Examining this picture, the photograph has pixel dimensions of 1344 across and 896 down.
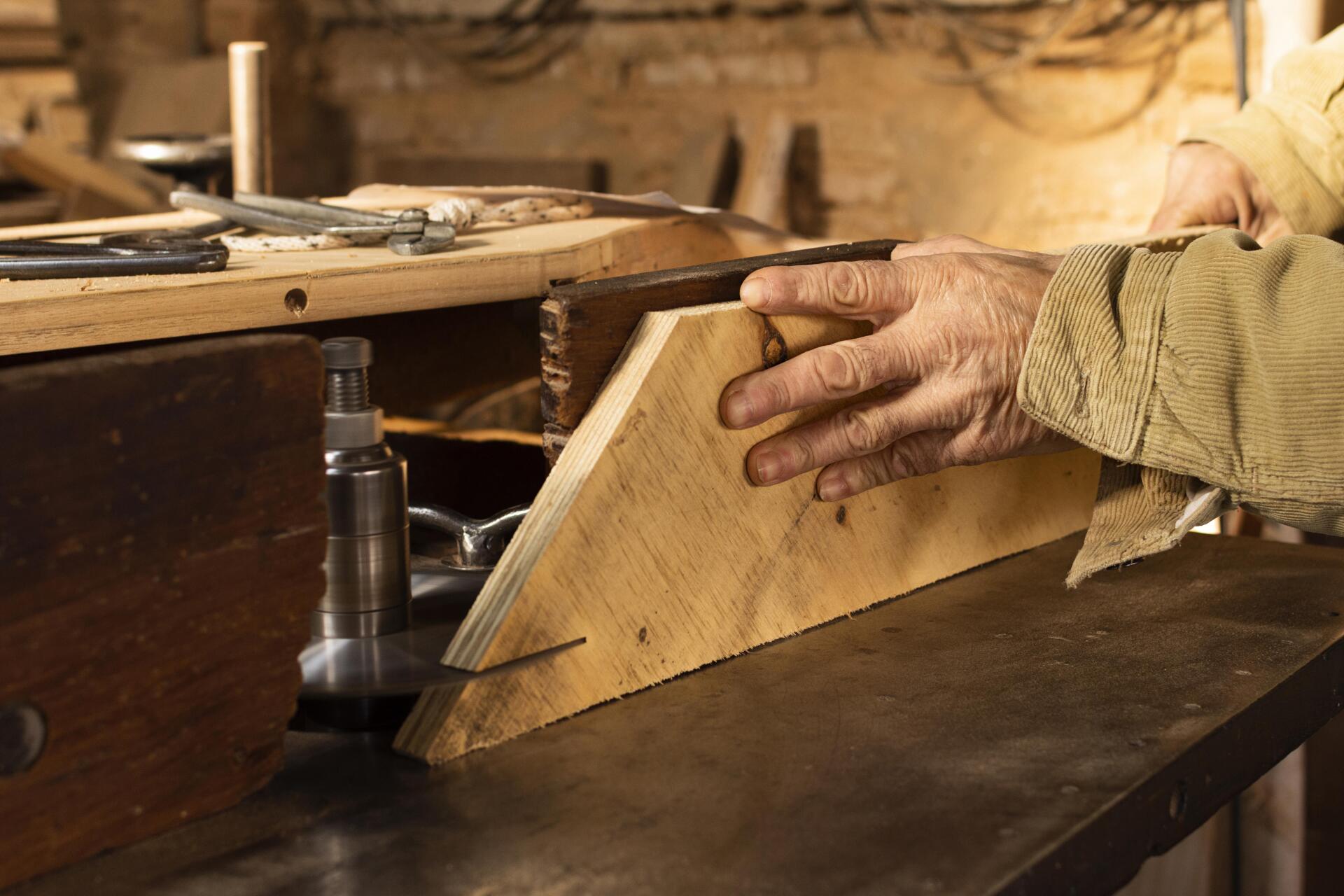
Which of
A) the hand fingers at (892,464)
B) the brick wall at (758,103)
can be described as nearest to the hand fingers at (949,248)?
the hand fingers at (892,464)

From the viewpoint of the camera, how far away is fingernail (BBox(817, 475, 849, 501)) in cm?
98

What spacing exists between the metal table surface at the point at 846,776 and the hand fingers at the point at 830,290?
25cm

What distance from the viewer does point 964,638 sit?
97cm

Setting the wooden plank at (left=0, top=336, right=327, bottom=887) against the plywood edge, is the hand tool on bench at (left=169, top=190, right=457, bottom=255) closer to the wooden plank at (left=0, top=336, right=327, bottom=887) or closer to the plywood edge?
the plywood edge

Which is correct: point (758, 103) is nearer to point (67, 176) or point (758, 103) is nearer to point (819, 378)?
point (67, 176)

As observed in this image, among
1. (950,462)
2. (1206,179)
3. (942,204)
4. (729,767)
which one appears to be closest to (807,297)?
(950,462)

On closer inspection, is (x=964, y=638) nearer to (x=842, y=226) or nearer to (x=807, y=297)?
(x=807, y=297)

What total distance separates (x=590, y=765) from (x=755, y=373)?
31 centimetres

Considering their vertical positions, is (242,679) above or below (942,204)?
below

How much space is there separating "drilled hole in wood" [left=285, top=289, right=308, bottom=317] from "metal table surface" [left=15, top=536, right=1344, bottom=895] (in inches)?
12.4

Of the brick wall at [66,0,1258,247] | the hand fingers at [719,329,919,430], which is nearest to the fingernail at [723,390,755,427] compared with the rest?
the hand fingers at [719,329,919,430]

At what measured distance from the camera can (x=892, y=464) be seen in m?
1.01

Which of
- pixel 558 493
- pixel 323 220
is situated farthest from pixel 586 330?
pixel 323 220

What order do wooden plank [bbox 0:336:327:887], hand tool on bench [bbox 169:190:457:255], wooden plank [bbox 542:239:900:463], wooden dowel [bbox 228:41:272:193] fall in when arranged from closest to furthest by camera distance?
wooden plank [bbox 0:336:327:887]
wooden plank [bbox 542:239:900:463]
hand tool on bench [bbox 169:190:457:255]
wooden dowel [bbox 228:41:272:193]
